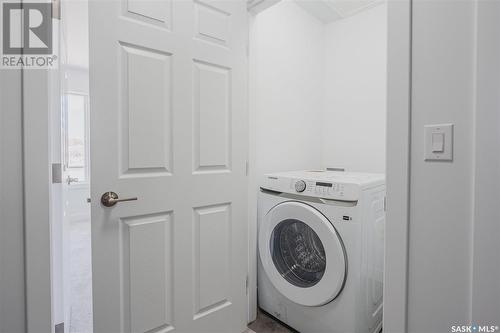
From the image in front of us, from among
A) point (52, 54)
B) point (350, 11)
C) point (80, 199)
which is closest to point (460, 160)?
point (52, 54)

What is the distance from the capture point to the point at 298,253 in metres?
1.62

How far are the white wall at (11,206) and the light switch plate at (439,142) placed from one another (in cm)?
139

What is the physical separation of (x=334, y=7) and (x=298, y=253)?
206 cm

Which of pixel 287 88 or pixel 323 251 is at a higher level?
pixel 287 88

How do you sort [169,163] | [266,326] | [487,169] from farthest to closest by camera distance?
[266,326], [169,163], [487,169]

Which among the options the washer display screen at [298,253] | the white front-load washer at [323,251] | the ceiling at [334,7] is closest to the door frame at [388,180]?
the white front-load washer at [323,251]

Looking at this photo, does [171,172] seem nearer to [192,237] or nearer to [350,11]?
[192,237]

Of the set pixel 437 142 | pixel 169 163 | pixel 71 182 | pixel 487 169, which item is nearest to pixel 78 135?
pixel 71 182

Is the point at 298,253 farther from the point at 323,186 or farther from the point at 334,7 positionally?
the point at 334,7

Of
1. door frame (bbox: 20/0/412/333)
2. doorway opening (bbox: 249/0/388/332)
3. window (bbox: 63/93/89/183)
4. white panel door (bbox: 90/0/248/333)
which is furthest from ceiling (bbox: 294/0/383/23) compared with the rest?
window (bbox: 63/93/89/183)

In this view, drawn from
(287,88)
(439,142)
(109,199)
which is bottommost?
(109,199)

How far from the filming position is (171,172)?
129 centimetres

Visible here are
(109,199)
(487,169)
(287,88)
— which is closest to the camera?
(487,169)

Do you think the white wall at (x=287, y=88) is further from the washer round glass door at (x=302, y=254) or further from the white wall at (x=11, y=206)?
the white wall at (x=11, y=206)
